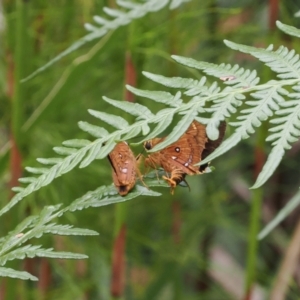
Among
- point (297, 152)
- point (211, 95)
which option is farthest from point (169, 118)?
point (297, 152)

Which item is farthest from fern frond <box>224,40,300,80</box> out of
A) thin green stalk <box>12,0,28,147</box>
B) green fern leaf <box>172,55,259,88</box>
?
thin green stalk <box>12,0,28,147</box>

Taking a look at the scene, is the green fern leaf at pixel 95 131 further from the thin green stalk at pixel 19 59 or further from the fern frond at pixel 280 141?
the thin green stalk at pixel 19 59

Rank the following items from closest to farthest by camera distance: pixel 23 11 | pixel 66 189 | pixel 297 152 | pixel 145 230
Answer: pixel 23 11 < pixel 66 189 < pixel 145 230 < pixel 297 152

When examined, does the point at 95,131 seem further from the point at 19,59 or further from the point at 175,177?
the point at 19,59

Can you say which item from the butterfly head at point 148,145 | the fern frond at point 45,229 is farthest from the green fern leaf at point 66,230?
the butterfly head at point 148,145

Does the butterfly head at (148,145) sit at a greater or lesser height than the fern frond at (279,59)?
lesser

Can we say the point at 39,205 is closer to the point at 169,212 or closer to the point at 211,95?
the point at 169,212

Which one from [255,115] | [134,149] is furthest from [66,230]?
[134,149]
